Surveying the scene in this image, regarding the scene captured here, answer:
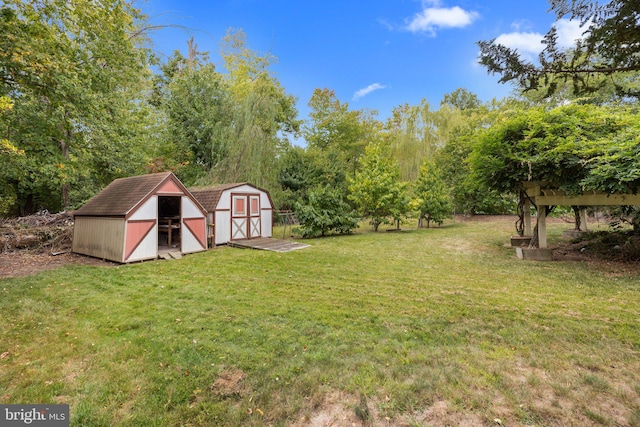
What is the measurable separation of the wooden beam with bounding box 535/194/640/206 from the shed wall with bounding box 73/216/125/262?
40.3 feet

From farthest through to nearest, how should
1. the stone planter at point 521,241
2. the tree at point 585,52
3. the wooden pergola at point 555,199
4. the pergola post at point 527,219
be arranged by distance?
the pergola post at point 527,219, the stone planter at point 521,241, the wooden pergola at point 555,199, the tree at point 585,52

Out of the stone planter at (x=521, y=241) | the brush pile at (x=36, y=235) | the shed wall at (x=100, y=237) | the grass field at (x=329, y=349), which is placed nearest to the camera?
the grass field at (x=329, y=349)

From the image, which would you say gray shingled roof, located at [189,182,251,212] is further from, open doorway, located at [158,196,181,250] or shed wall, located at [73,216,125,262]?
shed wall, located at [73,216,125,262]

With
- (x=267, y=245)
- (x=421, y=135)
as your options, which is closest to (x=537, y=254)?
(x=267, y=245)

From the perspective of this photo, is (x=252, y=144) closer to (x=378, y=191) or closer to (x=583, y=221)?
(x=378, y=191)

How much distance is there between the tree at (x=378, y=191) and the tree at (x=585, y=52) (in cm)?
1186

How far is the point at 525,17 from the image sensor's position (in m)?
2.78

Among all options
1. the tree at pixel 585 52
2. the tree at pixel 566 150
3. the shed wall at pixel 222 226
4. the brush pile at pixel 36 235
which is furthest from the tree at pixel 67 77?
the tree at pixel 566 150

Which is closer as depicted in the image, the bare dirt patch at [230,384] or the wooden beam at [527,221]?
the bare dirt patch at [230,384]

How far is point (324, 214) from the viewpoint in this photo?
1373 centimetres

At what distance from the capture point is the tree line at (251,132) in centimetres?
632

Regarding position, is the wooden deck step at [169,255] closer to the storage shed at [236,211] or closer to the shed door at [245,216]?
the storage shed at [236,211]

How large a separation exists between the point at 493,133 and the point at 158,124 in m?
19.7

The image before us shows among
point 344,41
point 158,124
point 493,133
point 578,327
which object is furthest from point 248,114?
point 578,327
